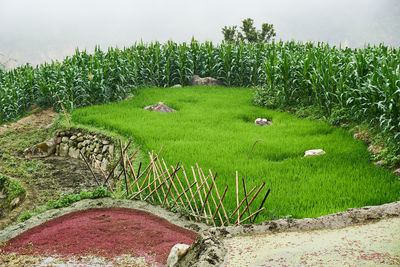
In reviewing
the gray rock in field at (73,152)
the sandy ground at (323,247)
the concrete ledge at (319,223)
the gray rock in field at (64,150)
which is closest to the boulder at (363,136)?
the concrete ledge at (319,223)

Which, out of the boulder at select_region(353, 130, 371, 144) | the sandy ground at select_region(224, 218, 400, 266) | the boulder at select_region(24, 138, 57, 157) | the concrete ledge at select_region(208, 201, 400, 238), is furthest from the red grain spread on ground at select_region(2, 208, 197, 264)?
the boulder at select_region(24, 138, 57, 157)

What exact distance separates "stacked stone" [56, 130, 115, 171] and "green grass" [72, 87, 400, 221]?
55 centimetres

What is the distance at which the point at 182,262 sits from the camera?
4172mm

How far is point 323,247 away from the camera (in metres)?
4.05

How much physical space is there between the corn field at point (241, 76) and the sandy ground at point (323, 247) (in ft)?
13.4

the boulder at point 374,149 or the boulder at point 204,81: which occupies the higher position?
the boulder at point 204,81

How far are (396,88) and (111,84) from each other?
1035 centimetres

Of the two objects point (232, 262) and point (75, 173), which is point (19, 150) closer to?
point (75, 173)

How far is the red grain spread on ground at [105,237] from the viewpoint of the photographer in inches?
190

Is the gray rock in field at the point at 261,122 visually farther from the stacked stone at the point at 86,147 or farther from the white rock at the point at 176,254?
the white rock at the point at 176,254

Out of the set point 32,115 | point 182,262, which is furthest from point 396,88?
point 32,115

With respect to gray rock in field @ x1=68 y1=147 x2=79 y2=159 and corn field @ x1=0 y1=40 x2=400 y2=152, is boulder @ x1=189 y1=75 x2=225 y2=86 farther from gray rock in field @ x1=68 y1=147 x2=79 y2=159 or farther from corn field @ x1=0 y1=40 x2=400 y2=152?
gray rock in field @ x1=68 y1=147 x2=79 y2=159

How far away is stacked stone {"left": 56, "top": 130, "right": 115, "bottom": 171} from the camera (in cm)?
1035

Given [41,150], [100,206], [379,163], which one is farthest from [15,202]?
[379,163]
